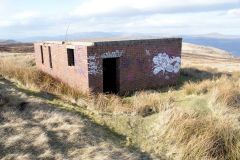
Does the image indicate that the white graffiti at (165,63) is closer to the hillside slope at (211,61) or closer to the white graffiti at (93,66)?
the white graffiti at (93,66)

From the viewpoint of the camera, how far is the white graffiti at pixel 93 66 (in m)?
7.53

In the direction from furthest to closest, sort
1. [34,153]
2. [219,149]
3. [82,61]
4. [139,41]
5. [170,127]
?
[139,41], [82,61], [170,127], [219,149], [34,153]

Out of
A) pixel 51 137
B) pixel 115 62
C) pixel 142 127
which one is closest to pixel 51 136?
pixel 51 137

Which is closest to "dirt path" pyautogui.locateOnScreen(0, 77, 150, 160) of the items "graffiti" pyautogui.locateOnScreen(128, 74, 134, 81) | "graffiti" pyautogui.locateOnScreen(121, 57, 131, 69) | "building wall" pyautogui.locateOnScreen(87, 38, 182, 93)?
"building wall" pyautogui.locateOnScreen(87, 38, 182, 93)

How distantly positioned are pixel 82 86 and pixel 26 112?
3246 millimetres

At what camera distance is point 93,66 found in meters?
7.65

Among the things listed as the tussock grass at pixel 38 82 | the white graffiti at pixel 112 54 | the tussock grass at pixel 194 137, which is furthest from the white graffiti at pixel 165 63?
the tussock grass at pixel 194 137

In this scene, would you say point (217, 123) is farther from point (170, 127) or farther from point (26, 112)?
point (26, 112)

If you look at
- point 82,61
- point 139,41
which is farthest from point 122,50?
point 82,61

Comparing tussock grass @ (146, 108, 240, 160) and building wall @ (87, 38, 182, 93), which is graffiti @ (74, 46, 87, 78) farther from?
tussock grass @ (146, 108, 240, 160)

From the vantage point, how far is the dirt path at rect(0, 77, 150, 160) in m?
3.65

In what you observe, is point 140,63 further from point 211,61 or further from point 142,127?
point 211,61

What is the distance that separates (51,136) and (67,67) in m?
5.19

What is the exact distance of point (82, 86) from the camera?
8195 mm
